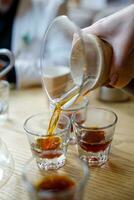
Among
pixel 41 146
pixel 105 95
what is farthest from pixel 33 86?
pixel 41 146

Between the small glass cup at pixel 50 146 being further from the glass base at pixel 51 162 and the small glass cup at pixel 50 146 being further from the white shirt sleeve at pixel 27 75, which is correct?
the white shirt sleeve at pixel 27 75

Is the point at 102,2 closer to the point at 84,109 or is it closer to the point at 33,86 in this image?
the point at 33,86

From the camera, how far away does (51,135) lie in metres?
0.75

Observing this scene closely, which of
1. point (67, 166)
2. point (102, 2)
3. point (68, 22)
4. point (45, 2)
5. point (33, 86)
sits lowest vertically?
point (102, 2)

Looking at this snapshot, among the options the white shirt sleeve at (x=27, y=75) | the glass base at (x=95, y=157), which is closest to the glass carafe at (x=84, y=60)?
the glass base at (x=95, y=157)

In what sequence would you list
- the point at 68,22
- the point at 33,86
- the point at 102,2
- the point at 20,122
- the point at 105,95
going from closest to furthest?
the point at 68,22
the point at 20,122
the point at 105,95
the point at 33,86
the point at 102,2

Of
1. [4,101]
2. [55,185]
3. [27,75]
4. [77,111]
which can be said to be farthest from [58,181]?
[27,75]

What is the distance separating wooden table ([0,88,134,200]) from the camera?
687mm

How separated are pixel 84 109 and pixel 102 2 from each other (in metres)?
1.76

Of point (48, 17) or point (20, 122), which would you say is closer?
point (20, 122)

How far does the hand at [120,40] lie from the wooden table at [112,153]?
0.56 ft

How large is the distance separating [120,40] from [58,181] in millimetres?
293

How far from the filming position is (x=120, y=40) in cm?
73

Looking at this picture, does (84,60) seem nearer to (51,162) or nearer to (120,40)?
(120,40)
